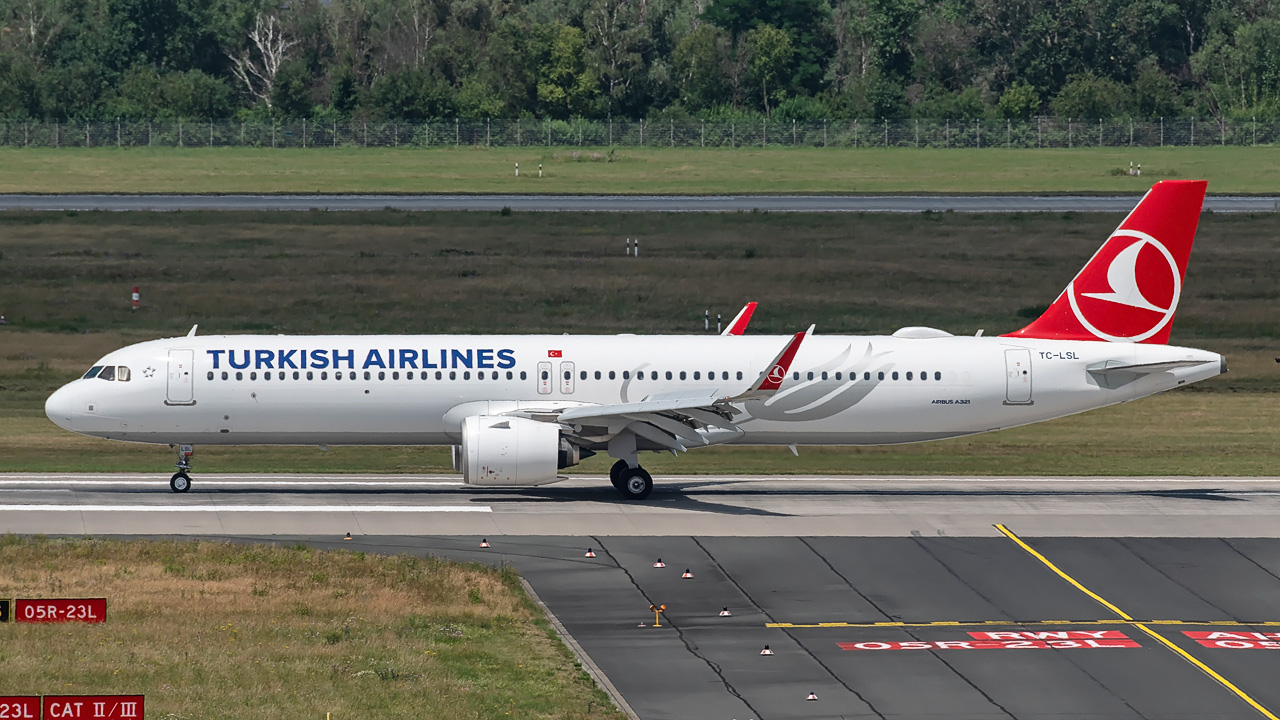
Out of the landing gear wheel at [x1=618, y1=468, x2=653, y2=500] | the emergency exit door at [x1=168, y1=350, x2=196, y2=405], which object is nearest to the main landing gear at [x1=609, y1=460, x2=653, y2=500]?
the landing gear wheel at [x1=618, y1=468, x2=653, y2=500]

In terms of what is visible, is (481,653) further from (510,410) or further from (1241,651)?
(510,410)

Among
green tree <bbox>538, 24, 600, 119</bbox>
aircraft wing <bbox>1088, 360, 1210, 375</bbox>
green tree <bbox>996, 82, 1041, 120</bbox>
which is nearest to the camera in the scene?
aircraft wing <bbox>1088, 360, 1210, 375</bbox>

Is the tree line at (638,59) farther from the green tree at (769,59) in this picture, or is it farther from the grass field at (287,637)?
the grass field at (287,637)

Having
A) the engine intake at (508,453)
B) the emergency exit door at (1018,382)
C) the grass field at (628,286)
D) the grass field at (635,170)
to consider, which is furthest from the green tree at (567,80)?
the engine intake at (508,453)

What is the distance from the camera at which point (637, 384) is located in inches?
1538

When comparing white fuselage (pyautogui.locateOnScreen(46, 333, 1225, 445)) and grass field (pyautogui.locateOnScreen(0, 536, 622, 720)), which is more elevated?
white fuselage (pyautogui.locateOnScreen(46, 333, 1225, 445))

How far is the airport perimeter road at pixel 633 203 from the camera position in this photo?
8556 centimetres

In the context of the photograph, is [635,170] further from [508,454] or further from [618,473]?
[508,454]

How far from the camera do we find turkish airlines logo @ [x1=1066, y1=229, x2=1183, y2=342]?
1606 inches

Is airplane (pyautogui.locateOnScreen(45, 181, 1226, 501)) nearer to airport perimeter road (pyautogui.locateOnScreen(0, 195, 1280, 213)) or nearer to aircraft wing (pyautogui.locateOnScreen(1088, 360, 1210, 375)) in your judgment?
aircraft wing (pyautogui.locateOnScreen(1088, 360, 1210, 375))

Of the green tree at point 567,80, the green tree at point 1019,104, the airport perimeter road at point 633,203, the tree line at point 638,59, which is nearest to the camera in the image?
the airport perimeter road at point 633,203

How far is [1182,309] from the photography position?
69000mm

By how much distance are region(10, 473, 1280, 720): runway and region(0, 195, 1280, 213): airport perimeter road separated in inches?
1755

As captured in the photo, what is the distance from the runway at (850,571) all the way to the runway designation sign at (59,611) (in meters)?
6.71
